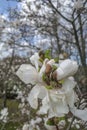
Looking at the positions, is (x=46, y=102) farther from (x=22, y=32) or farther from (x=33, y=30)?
(x=22, y=32)

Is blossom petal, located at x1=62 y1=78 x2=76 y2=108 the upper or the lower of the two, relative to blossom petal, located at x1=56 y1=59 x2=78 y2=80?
lower

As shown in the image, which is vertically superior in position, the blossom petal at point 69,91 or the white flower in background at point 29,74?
the white flower in background at point 29,74

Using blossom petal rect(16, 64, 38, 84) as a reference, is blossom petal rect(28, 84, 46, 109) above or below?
below

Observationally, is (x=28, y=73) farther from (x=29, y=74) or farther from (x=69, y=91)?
(x=69, y=91)

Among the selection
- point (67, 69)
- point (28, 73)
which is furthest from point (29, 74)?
point (67, 69)

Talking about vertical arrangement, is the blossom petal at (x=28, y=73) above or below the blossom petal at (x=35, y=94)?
above
